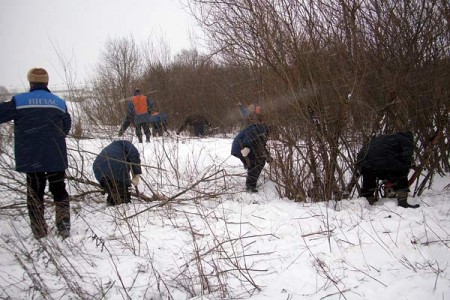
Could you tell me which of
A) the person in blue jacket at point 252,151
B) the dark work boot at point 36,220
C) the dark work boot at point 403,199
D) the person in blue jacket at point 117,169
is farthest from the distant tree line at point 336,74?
the dark work boot at point 36,220

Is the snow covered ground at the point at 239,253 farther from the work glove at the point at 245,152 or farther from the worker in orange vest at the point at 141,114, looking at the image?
the worker in orange vest at the point at 141,114

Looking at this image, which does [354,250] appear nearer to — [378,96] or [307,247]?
[307,247]

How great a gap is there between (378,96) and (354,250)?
105 inches

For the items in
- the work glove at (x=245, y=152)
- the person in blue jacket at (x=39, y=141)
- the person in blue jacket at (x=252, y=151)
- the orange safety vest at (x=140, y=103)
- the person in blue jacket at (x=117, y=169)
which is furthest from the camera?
the orange safety vest at (x=140, y=103)

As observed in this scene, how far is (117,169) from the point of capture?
4.07 metres

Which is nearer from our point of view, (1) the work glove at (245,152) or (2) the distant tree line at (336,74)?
(2) the distant tree line at (336,74)

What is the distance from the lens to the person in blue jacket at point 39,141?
2.92 metres

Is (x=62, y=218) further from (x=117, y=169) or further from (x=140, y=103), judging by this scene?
(x=140, y=103)

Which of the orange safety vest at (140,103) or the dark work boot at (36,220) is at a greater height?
the orange safety vest at (140,103)

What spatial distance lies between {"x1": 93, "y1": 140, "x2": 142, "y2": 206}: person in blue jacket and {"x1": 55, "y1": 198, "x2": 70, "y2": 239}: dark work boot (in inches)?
30.7

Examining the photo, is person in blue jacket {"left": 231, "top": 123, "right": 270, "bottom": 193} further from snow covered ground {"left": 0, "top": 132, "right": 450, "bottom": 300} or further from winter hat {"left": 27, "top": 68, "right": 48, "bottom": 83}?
winter hat {"left": 27, "top": 68, "right": 48, "bottom": 83}

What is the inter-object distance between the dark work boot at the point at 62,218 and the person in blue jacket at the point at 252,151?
292 centimetres

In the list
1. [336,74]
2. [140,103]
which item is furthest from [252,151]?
[140,103]

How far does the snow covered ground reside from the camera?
2.23 metres
